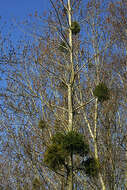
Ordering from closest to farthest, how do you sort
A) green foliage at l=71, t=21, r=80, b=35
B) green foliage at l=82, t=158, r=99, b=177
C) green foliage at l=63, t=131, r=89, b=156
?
green foliage at l=63, t=131, r=89, b=156 < green foliage at l=82, t=158, r=99, b=177 < green foliage at l=71, t=21, r=80, b=35

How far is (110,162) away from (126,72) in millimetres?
2793

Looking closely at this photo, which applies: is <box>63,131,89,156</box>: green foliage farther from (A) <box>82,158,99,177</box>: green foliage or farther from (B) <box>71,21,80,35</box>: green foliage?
(B) <box>71,21,80,35</box>: green foliage

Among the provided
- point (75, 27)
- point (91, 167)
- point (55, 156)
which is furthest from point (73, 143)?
point (75, 27)

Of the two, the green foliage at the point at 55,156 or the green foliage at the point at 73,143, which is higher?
the green foliage at the point at 73,143

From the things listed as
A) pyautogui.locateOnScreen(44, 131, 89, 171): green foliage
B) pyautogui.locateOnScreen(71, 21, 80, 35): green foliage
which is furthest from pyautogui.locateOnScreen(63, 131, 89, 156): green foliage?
pyautogui.locateOnScreen(71, 21, 80, 35): green foliage

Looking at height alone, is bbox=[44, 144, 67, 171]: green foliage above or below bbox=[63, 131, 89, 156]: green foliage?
below

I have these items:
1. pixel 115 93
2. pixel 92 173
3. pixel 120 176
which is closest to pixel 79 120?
pixel 115 93

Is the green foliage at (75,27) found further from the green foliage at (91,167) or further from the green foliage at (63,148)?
the green foliage at (91,167)

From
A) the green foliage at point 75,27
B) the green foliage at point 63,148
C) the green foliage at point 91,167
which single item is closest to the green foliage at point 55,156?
the green foliage at point 63,148

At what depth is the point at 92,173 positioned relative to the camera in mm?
3223

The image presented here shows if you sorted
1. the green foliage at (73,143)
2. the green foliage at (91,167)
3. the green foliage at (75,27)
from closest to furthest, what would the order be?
the green foliage at (73,143) → the green foliage at (91,167) → the green foliage at (75,27)

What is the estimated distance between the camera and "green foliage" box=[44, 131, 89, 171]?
3051 mm

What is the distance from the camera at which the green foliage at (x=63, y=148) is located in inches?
120

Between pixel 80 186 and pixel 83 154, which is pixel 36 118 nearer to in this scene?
pixel 80 186
